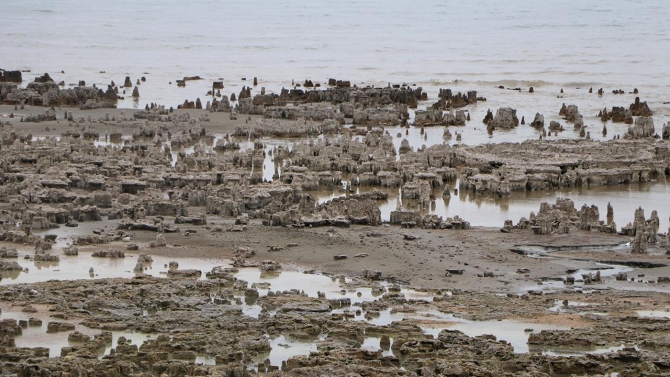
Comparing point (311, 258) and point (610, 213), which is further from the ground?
point (610, 213)

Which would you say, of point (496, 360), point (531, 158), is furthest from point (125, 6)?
point (496, 360)

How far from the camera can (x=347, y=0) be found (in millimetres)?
152125

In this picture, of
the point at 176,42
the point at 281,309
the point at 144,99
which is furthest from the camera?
the point at 176,42

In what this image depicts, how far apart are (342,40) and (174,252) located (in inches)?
2643

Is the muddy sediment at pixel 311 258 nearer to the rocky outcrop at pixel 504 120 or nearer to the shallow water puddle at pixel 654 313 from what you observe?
the shallow water puddle at pixel 654 313

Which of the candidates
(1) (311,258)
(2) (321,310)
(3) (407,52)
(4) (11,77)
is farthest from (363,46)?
(2) (321,310)

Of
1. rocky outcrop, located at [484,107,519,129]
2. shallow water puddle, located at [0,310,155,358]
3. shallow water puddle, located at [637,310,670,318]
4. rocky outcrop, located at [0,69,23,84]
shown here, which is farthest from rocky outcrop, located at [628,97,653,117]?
shallow water puddle, located at [0,310,155,358]

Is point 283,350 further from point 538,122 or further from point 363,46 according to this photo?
point 363,46

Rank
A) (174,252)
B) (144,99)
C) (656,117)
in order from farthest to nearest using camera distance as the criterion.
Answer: (144,99)
(656,117)
(174,252)

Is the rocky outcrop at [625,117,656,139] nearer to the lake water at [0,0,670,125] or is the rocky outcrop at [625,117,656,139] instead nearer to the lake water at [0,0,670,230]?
the lake water at [0,0,670,230]

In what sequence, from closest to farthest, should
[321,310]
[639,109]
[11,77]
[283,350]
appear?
[283,350], [321,310], [639,109], [11,77]

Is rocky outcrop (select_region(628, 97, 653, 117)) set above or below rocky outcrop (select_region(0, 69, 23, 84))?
below

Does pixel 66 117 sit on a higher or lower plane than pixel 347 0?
lower

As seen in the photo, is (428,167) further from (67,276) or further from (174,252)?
(67,276)
